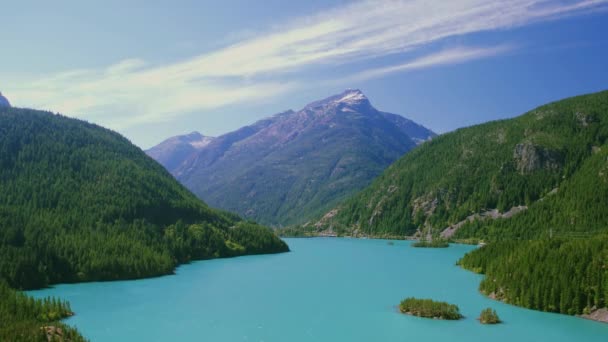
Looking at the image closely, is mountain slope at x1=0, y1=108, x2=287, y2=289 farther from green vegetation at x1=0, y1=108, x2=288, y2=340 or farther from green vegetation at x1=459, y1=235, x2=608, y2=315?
green vegetation at x1=459, y1=235, x2=608, y2=315

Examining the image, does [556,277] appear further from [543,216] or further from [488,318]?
[543,216]

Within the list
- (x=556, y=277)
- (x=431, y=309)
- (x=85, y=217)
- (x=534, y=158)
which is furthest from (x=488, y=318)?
(x=534, y=158)

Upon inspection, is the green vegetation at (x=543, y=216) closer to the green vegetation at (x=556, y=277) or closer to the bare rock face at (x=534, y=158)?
the green vegetation at (x=556, y=277)

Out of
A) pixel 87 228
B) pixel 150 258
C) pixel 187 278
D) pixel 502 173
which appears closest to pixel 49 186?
pixel 87 228

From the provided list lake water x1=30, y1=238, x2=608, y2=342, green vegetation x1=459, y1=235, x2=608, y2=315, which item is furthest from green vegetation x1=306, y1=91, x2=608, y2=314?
lake water x1=30, y1=238, x2=608, y2=342

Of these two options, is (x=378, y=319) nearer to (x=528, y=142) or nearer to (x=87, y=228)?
(x=87, y=228)
